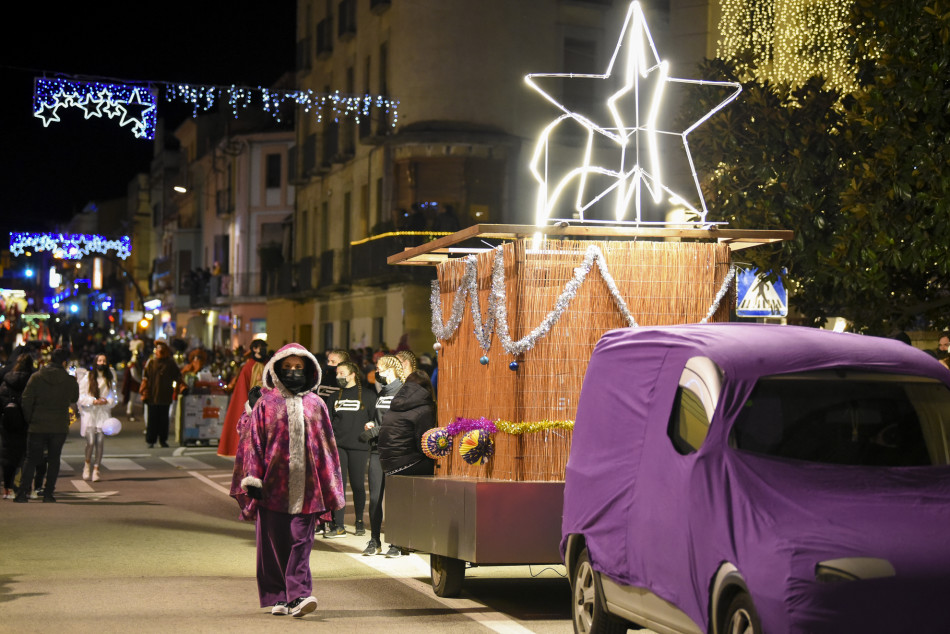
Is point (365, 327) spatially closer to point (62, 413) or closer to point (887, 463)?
point (62, 413)

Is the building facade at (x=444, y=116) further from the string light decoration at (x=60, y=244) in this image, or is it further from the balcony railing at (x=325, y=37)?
the string light decoration at (x=60, y=244)

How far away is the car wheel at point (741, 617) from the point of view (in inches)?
266

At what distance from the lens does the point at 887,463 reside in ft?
24.5

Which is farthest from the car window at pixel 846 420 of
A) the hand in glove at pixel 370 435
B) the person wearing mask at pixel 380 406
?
the hand in glove at pixel 370 435

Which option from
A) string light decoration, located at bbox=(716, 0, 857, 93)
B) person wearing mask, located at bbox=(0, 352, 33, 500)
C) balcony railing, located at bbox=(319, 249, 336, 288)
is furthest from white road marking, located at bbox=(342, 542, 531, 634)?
balcony railing, located at bbox=(319, 249, 336, 288)

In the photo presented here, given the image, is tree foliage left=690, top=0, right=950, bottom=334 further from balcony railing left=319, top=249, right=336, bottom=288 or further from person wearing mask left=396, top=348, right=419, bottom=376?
balcony railing left=319, top=249, right=336, bottom=288

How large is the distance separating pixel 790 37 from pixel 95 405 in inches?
451

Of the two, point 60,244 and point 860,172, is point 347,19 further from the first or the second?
point 60,244

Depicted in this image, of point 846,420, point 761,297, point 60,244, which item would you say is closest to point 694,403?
point 846,420

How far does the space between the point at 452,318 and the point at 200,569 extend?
301cm

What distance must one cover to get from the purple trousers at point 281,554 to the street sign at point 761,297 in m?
7.99

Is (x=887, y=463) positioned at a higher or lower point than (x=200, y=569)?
higher

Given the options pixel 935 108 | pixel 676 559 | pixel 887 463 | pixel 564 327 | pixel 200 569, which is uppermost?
pixel 935 108

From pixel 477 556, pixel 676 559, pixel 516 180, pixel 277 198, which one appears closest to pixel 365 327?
pixel 516 180
